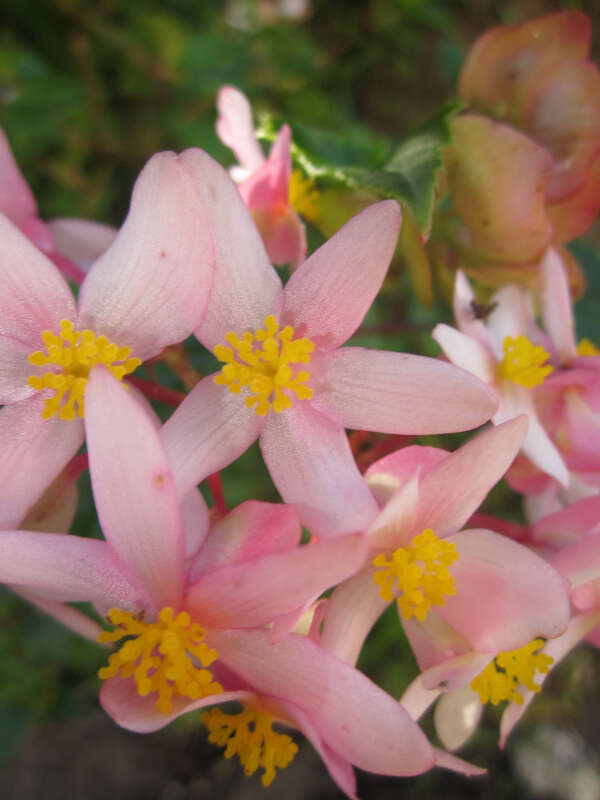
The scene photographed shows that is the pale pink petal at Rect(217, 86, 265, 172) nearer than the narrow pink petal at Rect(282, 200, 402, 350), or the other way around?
the narrow pink petal at Rect(282, 200, 402, 350)

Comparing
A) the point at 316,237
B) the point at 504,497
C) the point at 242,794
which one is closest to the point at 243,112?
the point at 316,237

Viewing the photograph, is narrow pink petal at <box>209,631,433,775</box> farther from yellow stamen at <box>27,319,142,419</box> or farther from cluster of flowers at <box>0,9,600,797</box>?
yellow stamen at <box>27,319,142,419</box>

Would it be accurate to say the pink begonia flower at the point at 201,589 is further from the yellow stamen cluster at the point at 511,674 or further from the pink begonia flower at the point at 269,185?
the pink begonia flower at the point at 269,185

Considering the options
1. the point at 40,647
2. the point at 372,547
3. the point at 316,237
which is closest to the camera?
the point at 372,547

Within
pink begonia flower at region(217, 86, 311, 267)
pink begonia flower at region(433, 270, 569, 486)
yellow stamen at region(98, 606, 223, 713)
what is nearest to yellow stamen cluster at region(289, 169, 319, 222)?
pink begonia flower at region(217, 86, 311, 267)

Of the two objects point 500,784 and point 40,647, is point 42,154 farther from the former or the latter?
point 500,784
